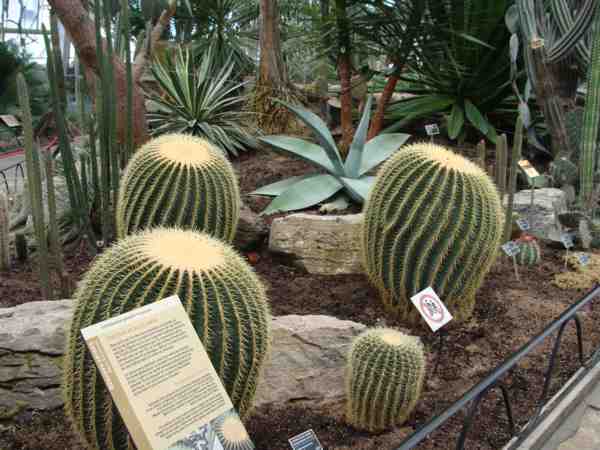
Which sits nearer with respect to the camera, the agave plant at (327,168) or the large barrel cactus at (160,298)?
the large barrel cactus at (160,298)

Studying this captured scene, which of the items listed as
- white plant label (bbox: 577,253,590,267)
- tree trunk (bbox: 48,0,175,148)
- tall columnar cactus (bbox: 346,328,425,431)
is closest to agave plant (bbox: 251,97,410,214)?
tree trunk (bbox: 48,0,175,148)

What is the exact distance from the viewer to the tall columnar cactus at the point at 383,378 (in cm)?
190

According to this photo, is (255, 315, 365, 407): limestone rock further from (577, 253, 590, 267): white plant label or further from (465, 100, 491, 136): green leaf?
(465, 100, 491, 136): green leaf

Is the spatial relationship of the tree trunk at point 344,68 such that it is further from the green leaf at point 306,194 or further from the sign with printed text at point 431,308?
the sign with printed text at point 431,308

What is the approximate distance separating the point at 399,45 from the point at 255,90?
1517mm

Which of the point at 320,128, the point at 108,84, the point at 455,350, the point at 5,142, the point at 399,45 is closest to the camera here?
the point at 455,350

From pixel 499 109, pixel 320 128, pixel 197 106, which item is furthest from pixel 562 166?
pixel 197 106

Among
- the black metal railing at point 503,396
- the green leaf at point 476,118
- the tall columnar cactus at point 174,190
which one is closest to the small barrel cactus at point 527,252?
the black metal railing at point 503,396

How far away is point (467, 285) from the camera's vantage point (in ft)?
8.43

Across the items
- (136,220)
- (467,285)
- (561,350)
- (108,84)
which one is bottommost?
(561,350)

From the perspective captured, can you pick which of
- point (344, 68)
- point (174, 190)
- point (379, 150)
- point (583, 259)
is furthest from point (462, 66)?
point (174, 190)

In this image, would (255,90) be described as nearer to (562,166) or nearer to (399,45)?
(399,45)

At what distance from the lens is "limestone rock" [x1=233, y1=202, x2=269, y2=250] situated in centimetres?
336

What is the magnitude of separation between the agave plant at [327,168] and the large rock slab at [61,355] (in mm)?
1405
